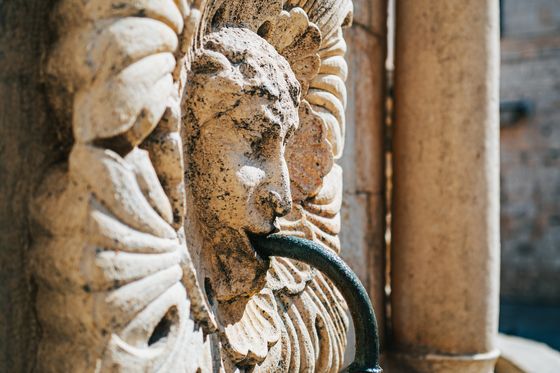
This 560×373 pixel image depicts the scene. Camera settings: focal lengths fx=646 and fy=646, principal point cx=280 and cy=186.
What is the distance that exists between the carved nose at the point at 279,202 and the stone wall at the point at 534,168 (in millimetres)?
7764

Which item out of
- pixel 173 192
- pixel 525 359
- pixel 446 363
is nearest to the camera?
pixel 173 192

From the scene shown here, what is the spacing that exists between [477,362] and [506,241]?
657cm

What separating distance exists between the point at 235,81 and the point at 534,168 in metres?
7.93

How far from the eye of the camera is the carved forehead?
1.01 m

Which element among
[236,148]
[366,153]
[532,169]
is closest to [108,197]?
[236,148]

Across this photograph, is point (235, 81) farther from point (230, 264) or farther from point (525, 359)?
point (525, 359)

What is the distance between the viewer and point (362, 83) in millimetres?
2186

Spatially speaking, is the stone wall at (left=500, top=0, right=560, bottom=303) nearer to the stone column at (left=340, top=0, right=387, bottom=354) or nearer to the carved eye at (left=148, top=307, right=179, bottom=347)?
the stone column at (left=340, top=0, right=387, bottom=354)

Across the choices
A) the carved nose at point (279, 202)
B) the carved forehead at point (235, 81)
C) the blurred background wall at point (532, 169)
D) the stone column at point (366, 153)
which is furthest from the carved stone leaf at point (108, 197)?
the blurred background wall at point (532, 169)

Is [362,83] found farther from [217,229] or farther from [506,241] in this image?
[506,241]

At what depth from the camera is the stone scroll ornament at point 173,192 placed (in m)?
0.78

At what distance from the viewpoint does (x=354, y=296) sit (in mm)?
1012

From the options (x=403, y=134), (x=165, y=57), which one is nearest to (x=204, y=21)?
(x=165, y=57)

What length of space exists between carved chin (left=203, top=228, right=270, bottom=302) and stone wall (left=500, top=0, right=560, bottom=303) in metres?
7.78
